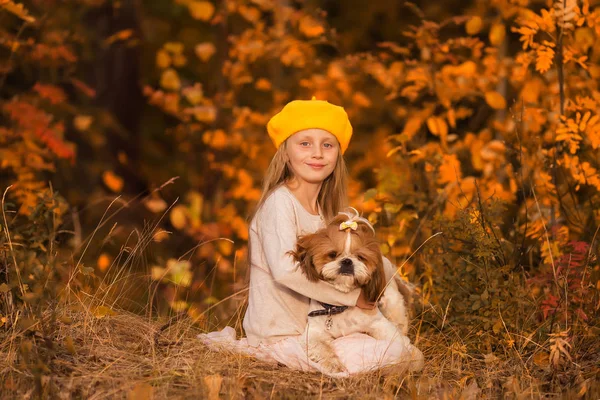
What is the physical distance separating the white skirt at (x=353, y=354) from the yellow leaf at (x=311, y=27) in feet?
10.8

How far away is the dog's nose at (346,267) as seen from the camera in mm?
4133

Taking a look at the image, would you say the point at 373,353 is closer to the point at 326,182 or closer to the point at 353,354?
the point at 353,354

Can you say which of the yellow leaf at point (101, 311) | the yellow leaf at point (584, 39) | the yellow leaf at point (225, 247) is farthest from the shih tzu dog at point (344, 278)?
the yellow leaf at point (225, 247)

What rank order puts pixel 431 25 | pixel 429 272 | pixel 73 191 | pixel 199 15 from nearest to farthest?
pixel 429 272
pixel 431 25
pixel 199 15
pixel 73 191

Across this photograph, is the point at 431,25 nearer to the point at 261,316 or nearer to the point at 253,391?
the point at 261,316

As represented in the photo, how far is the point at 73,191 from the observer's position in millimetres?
11695

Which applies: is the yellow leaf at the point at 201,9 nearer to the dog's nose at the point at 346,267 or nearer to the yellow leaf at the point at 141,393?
the dog's nose at the point at 346,267

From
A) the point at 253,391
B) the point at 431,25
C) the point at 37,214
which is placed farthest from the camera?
the point at 431,25

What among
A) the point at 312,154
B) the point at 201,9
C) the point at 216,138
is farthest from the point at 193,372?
the point at 216,138

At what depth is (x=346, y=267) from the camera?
4.13m

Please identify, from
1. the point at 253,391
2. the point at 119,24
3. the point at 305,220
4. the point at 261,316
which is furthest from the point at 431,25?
the point at 119,24

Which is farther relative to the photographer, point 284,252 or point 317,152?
point 317,152

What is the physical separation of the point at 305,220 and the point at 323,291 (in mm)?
580

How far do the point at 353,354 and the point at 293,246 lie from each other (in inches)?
25.0
